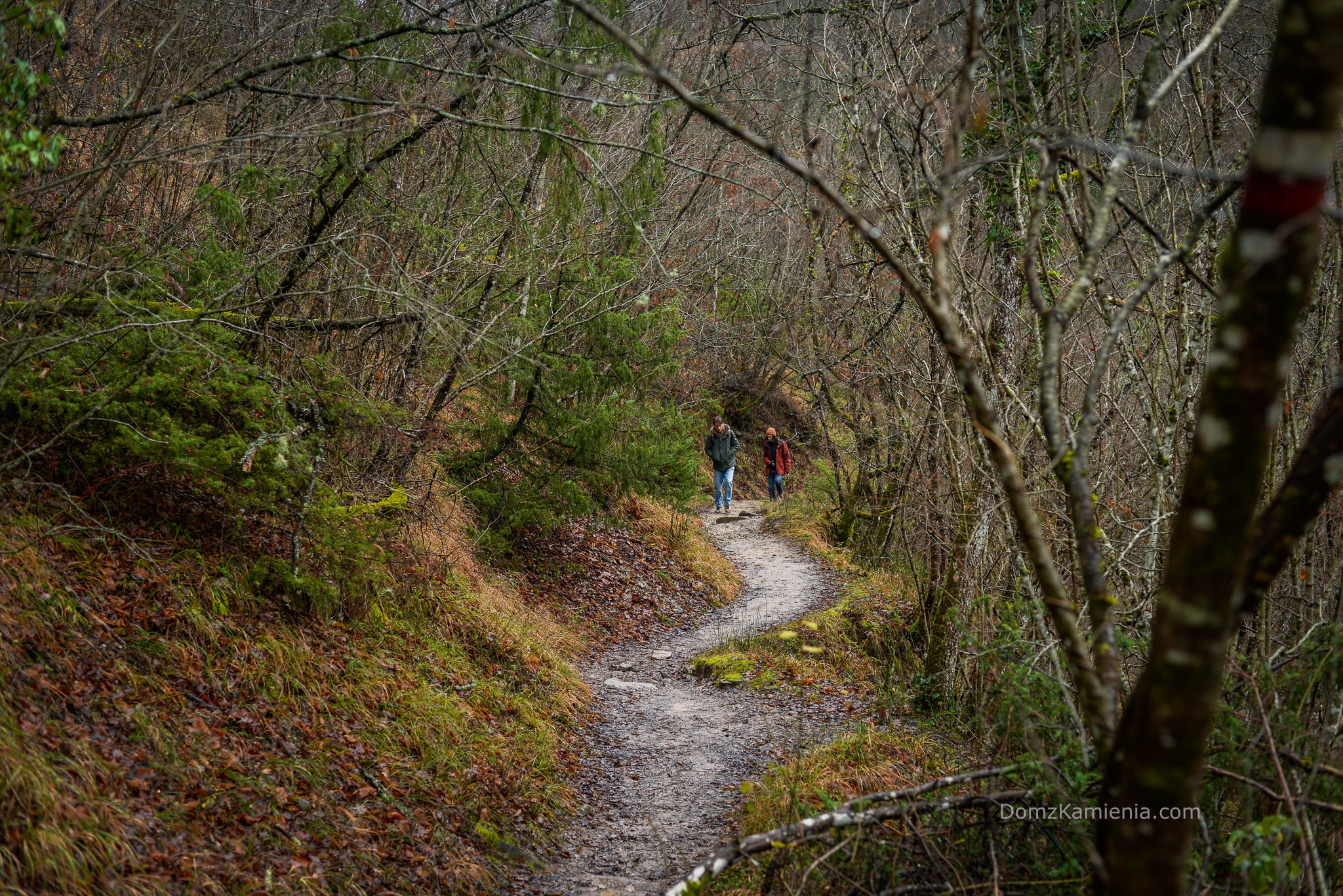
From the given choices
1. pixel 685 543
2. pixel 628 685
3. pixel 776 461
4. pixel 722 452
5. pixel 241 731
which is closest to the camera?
pixel 241 731

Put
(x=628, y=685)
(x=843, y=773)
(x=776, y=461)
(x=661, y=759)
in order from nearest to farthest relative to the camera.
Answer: (x=843, y=773) < (x=661, y=759) < (x=628, y=685) < (x=776, y=461)

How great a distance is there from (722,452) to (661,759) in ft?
35.7

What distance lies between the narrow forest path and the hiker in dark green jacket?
631cm

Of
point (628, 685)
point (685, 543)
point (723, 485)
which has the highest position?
point (723, 485)

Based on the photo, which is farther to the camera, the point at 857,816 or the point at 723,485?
the point at 723,485

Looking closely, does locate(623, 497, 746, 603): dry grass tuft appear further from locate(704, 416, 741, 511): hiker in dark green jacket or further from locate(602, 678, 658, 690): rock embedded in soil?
locate(602, 678, 658, 690): rock embedded in soil

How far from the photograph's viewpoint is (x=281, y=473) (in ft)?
17.2

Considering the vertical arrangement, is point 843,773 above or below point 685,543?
below

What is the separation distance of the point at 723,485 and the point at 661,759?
11.5 metres

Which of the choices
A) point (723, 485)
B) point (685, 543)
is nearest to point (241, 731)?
point (685, 543)

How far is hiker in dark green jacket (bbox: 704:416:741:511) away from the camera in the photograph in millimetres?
16750

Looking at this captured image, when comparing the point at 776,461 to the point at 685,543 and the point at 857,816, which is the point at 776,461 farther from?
the point at 857,816

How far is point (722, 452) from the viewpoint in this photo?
55.6ft

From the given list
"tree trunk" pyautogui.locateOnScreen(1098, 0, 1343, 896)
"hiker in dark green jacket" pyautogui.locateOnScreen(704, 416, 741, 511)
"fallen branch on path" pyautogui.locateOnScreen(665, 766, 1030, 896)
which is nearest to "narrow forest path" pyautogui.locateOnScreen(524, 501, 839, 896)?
"fallen branch on path" pyautogui.locateOnScreen(665, 766, 1030, 896)
